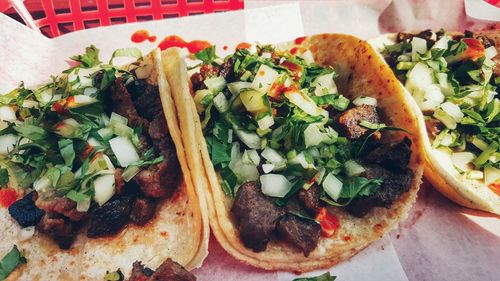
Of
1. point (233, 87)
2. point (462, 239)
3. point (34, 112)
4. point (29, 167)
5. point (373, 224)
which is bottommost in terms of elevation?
point (462, 239)

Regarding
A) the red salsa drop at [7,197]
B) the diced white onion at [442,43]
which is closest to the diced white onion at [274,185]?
the red salsa drop at [7,197]

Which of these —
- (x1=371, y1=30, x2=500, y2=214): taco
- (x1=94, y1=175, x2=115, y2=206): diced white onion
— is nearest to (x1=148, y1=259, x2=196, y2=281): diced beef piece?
(x1=94, y1=175, x2=115, y2=206): diced white onion

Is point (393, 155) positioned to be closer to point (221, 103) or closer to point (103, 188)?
point (221, 103)

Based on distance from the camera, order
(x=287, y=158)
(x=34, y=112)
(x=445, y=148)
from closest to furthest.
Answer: (x=287, y=158)
(x=34, y=112)
(x=445, y=148)

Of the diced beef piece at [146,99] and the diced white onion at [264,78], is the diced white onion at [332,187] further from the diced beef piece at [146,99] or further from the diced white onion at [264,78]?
the diced beef piece at [146,99]

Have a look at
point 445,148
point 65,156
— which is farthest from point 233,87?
point 445,148

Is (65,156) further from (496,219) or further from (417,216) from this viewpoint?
(496,219)
